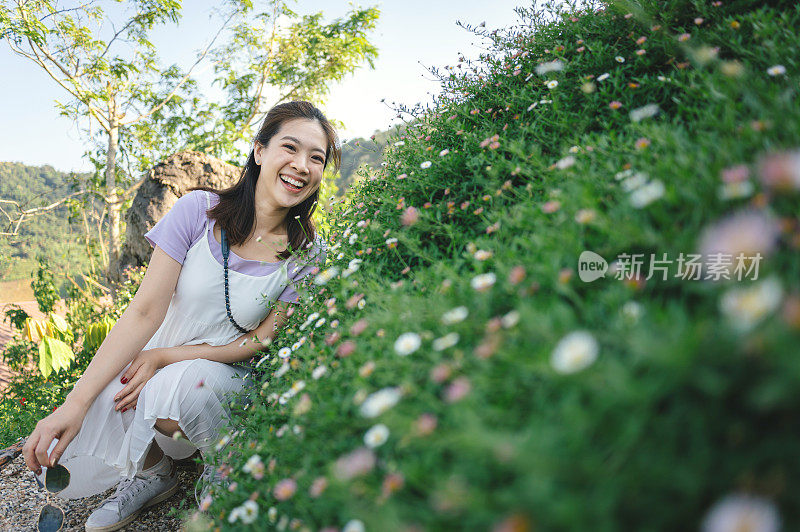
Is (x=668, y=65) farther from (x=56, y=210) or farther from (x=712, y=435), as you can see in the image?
(x=56, y=210)

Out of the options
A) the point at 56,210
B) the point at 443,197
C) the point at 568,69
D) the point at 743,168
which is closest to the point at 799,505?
the point at 743,168

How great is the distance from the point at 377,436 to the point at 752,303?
65 cm

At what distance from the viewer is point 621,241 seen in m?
0.90

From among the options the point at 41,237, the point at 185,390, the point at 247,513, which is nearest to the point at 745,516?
the point at 247,513

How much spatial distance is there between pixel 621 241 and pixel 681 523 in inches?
19.2

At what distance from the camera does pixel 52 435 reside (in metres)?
1.80

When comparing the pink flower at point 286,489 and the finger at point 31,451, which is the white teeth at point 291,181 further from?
the pink flower at point 286,489

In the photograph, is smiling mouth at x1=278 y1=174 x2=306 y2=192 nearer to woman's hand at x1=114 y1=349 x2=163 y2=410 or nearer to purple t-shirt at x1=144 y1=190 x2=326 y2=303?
purple t-shirt at x1=144 y1=190 x2=326 y2=303

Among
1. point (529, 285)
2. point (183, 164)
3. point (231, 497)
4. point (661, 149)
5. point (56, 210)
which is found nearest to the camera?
point (529, 285)

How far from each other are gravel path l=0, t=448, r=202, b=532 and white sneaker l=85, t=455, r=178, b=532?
5cm

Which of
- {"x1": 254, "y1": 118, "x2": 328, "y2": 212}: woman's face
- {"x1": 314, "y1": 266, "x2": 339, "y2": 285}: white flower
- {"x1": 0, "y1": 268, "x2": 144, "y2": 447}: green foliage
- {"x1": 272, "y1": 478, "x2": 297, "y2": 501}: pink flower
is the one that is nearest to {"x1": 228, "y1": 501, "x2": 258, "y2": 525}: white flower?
{"x1": 272, "y1": 478, "x2": 297, "y2": 501}: pink flower

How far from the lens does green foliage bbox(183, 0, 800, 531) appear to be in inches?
23.6

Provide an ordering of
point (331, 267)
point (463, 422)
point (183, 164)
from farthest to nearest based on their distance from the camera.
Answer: point (183, 164)
point (331, 267)
point (463, 422)

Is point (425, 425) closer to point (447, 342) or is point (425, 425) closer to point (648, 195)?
point (447, 342)
